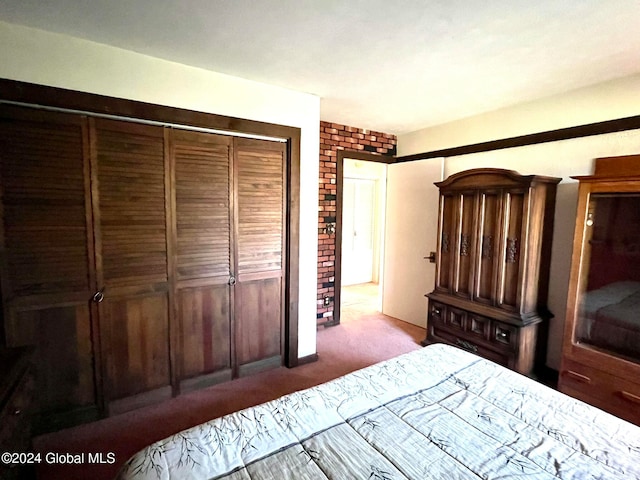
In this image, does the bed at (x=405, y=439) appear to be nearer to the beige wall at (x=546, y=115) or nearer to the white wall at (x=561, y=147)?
the white wall at (x=561, y=147)

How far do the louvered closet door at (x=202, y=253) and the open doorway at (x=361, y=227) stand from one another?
10.8ft

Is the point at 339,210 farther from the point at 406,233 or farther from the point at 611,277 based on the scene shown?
the point at 611,277

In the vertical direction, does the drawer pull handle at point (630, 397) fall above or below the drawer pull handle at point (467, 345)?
above

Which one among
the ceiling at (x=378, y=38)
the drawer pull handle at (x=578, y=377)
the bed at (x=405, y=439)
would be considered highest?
the ceiling at (x=378, y=38)

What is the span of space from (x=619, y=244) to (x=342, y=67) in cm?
231

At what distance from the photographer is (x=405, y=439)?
1180 mm

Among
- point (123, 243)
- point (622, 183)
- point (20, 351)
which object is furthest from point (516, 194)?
point (20, 351)

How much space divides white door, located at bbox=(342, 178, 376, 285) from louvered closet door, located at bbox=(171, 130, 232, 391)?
368 cm

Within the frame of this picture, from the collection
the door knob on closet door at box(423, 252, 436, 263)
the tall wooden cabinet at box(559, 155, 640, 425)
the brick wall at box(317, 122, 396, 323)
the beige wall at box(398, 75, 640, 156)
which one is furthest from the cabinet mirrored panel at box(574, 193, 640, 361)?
the brick wall at box(317, 122, 396, 323)

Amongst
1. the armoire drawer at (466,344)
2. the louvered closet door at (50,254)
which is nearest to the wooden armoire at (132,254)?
the louvered closet door at (50,254)

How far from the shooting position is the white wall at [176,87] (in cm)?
183

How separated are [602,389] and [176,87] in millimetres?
3634

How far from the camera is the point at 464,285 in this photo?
309 centimetres

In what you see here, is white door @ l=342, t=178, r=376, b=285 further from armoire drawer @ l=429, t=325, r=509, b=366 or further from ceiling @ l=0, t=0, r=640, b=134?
ceiling @ l=0, t=0, r=640, b=134
